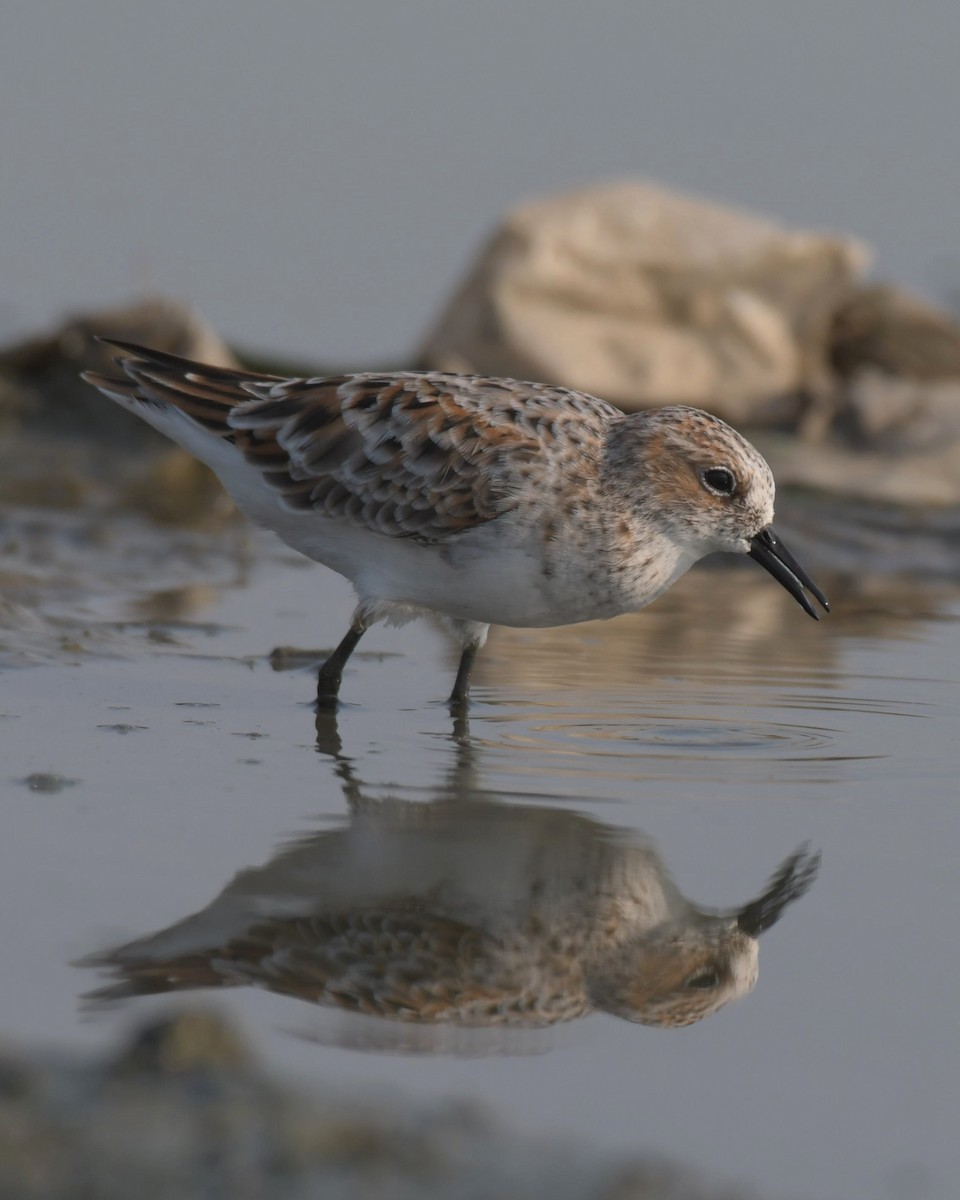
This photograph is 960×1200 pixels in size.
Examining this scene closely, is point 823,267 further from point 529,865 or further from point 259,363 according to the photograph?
point 529,865

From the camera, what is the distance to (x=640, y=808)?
6.20m

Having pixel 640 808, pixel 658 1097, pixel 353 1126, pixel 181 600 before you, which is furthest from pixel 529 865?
pixel 181 600

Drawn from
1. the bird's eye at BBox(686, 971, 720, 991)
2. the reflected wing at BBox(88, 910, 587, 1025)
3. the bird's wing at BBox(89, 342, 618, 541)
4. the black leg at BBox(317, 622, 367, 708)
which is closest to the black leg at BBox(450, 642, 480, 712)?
the black leg at BBox(317, 622, 367, 708)

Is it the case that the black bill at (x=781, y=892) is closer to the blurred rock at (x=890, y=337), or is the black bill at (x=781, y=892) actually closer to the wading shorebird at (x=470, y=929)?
the wading shorebird at (x=470, y=929)

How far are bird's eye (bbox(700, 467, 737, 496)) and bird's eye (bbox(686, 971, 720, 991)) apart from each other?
3196 mm

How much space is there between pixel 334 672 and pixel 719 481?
1.76 meters

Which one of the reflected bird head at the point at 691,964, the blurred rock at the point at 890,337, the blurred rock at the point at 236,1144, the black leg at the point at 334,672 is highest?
the blurred rock at the point at 236,1144

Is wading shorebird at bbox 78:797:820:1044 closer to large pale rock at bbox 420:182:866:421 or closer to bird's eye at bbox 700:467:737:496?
bird's eye at bbox 700:467:737:496

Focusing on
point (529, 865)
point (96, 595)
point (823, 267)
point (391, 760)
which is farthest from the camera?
point (823, 267)

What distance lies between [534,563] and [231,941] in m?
2.75

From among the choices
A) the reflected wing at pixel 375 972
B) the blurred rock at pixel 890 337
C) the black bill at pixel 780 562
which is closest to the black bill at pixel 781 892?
the reflected wing at pixel 375 972

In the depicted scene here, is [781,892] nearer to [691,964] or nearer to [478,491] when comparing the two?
[691,964]

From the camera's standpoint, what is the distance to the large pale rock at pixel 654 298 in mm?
13961

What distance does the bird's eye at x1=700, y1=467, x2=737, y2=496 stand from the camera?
7562 mm
